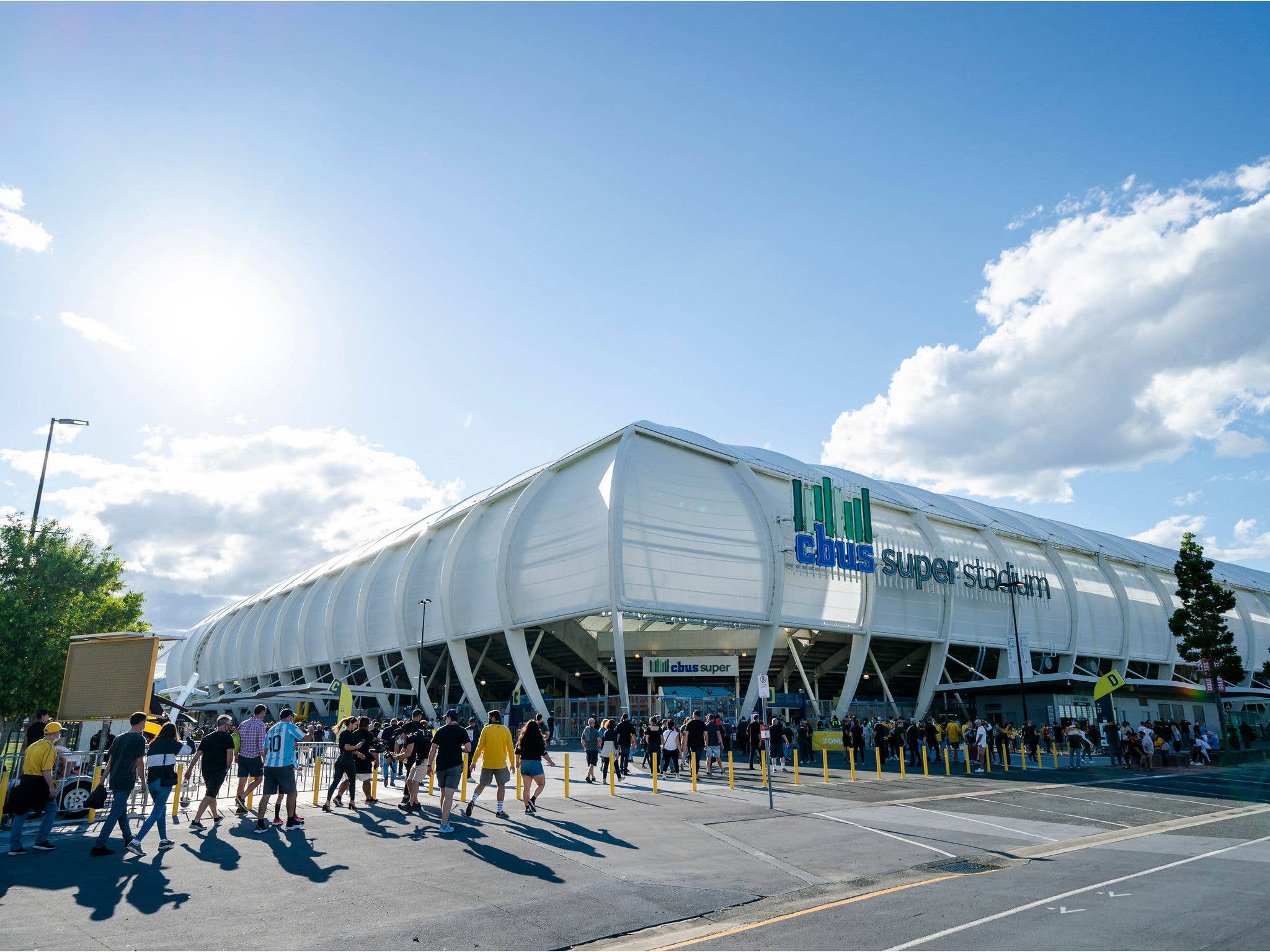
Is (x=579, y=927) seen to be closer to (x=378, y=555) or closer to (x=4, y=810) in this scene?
(x=4, y=810)

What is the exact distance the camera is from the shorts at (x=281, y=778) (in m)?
12.8

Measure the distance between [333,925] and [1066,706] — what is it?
46.7m

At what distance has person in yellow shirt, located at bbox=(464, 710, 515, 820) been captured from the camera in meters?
13.7

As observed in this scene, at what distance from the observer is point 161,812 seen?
11.1 meters

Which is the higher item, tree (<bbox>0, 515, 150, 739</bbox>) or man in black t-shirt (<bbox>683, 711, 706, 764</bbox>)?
tree (<bbox>0, 515, 150, 739</bbox>)

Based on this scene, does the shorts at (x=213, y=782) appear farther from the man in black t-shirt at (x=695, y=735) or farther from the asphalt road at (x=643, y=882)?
the man in black t-shirt at (x=695, y=735)

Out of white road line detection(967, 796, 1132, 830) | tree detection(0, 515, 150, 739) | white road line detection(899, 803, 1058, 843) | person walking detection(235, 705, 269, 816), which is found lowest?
white road line detection(967, 796, 1132, 830)

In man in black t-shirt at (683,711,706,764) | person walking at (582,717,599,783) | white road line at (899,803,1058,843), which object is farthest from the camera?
man in black t-shirt at (683,711,706,764)

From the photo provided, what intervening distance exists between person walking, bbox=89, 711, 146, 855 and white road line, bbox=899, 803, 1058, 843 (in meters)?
13.2

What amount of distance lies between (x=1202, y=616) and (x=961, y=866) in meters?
43.1

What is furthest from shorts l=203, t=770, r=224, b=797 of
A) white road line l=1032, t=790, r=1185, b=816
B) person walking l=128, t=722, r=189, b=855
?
white road line l=1032, t=790, r=1185, b=816

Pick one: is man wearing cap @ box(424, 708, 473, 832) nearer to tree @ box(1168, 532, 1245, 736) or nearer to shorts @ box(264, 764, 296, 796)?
shorts @ box(264, 764, 296, 796)

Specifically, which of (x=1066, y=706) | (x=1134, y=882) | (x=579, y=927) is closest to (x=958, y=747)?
(x=1066, y=706)

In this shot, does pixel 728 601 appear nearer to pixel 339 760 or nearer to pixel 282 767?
pixel 339 760
